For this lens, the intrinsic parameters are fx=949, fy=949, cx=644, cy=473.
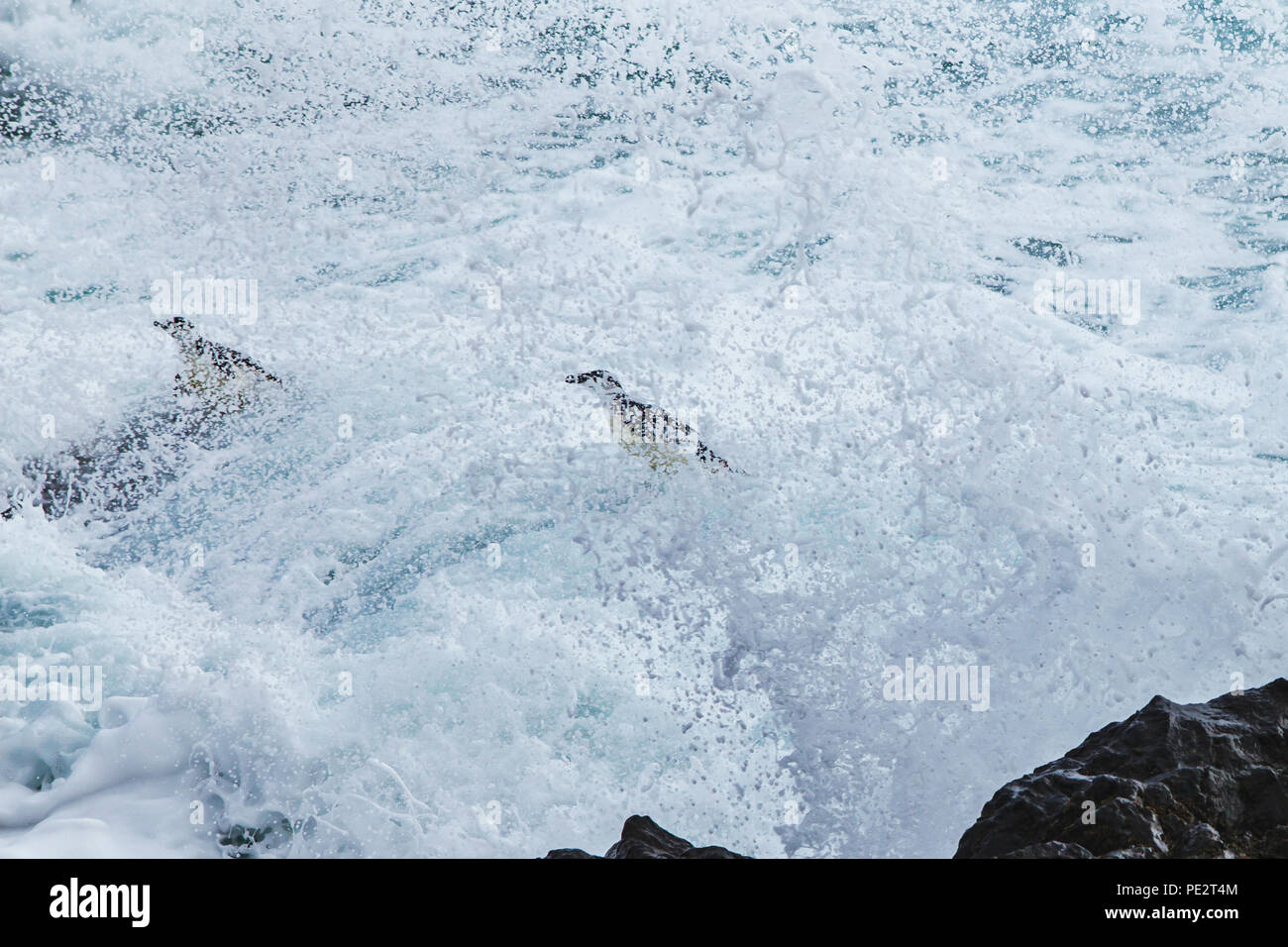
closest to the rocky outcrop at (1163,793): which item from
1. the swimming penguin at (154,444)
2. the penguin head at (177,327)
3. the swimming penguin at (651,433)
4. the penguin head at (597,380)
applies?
the swimming penguin at (651,433)

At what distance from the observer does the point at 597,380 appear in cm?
580

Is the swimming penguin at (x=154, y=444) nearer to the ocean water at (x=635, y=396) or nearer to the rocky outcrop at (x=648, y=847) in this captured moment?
the ocean water at (x=635, y=396)

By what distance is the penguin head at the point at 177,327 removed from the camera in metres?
6.33

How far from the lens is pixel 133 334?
6.35 metres

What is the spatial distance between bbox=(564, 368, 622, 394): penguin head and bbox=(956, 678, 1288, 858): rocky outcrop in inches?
129

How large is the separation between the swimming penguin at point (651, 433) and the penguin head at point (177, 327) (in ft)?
9.18

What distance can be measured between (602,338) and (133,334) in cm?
319

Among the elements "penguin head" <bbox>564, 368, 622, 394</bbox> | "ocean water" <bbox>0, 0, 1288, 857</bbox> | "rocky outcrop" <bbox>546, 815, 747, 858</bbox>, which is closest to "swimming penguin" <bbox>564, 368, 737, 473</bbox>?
"penguin head" <bbox>564, 368, 622, 394</bbox>

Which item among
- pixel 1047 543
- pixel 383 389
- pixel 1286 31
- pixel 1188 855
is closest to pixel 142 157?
pixel 383 389

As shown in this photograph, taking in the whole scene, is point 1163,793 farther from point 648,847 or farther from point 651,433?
point 651,433

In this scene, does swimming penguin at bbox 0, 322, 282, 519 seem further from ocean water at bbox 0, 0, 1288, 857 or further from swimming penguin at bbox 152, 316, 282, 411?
ocean water at bbox 0, 0, 1288, 857

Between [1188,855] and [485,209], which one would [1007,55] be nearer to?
[485,209]

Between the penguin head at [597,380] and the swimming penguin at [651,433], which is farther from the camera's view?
the penguin head at [597,380]
